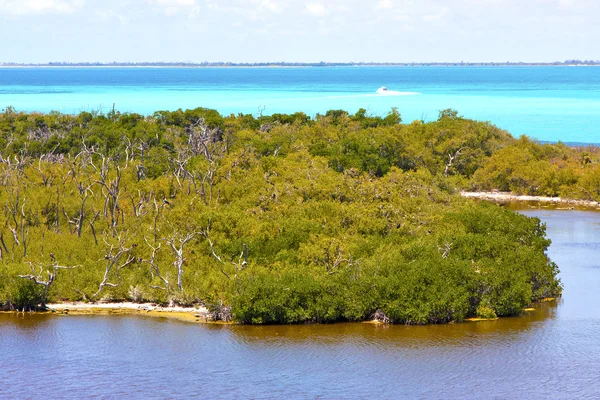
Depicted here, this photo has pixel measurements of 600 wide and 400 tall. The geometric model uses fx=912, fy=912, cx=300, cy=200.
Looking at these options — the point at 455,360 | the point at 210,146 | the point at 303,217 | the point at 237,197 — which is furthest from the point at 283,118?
the point at 455,360

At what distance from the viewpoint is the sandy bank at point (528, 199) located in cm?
5799

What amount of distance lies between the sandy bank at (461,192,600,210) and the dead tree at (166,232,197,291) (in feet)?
101

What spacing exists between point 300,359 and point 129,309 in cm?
758

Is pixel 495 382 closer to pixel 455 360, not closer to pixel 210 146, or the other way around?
pixel 455 360

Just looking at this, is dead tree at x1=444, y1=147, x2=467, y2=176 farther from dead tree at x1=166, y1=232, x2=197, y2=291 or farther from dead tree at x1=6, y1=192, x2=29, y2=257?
dead tree at x1=6, y1=192, x2=29, y2=257

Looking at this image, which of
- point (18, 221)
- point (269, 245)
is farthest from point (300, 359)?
point (18, 221)

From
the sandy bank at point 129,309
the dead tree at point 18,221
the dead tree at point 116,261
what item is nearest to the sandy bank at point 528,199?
the dead tree at point 18,221

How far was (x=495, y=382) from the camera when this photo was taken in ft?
80.4

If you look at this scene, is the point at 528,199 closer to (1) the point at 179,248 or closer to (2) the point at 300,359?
(1) the point at 179,248

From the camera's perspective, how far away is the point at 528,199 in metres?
60.9

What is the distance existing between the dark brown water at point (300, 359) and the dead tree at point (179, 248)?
1903 mm

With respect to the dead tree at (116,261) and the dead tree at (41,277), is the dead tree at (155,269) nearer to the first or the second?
the dead tree at (116,261)

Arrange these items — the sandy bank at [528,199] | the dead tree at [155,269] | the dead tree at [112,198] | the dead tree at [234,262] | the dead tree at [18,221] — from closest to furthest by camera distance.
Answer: the dead tree at [234,262] < the dead tree at [155,269] < the dead tree at [18,221] < the dead tree at [112,198] < the sandy bank at [528,199]

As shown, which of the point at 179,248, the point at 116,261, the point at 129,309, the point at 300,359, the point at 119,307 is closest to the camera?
the point at 300,359
